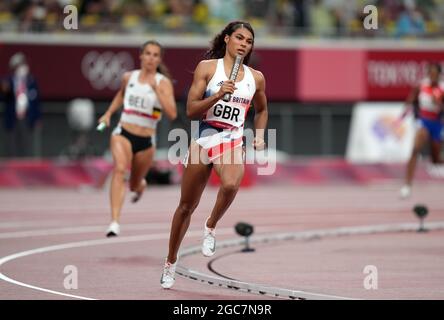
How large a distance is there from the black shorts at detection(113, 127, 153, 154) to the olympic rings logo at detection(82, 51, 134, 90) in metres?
A: 14.8

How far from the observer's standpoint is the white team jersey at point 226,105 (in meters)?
11.5

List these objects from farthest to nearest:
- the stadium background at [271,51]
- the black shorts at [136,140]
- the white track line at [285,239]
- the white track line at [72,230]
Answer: the stadium background at [271,51] → the white track line at [72,230] → the black shorts at [136,140] → the white track line at [285,239]

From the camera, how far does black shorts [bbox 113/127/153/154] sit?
16594 mm

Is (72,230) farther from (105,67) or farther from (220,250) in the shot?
(105,67)

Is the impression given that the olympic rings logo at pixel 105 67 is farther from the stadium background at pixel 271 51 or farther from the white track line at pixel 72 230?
the white track line at pixel 72 230

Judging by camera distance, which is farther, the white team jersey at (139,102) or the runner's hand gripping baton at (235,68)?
the white team jersey at (139,102)

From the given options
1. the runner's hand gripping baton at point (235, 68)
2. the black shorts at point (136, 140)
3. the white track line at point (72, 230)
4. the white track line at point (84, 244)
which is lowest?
the white track line at point (72, 230)

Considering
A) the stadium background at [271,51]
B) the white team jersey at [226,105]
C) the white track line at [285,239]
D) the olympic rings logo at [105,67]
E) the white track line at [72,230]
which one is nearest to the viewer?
the white track line at [285,239]

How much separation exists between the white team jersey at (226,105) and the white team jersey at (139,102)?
5.05m

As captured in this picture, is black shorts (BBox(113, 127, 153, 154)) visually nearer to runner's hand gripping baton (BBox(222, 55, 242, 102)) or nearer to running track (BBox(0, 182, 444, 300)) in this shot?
running track (BBox(0, 182, 444, 300))

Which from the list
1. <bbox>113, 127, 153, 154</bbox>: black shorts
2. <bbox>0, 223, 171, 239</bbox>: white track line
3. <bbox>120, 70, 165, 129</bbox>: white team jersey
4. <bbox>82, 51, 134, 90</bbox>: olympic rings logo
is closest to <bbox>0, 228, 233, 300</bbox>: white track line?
<bbox>0, 223, 171, 239</bbox>: white track line

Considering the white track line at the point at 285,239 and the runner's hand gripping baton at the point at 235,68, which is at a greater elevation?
the runner's hand gripping baton at the point at 235,68

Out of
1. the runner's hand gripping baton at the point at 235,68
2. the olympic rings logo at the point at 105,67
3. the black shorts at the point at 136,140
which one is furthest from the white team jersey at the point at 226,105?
the olympic rings logo at the point at 105,67

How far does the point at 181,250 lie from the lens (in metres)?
14.8
